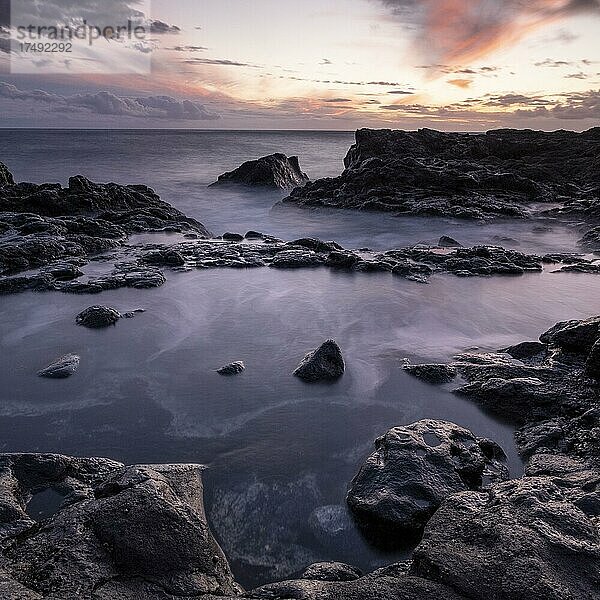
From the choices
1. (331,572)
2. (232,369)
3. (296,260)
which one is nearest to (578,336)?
(232,369)

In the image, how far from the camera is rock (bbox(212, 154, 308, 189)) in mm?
29484

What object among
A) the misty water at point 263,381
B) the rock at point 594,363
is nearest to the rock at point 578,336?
the rock at point 594,363

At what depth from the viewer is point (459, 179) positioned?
2238cm

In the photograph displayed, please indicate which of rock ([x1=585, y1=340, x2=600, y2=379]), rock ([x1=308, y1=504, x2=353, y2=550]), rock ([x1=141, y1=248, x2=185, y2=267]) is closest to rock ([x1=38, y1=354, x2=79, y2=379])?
rock ([x1=308, y1=504, x2=353, y2=550])

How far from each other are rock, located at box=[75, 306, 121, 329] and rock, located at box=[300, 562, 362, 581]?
559cm

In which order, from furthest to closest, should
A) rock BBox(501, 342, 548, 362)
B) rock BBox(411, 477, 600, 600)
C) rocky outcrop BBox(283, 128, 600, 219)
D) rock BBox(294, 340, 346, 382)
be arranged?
rocky outcrop BBox(283, 128, 600, 219) < rock BBox(501, 342, 548, 362) < rock BBox(294, 340, 346, 382) < rock BBox(411, 477, 600, 600)

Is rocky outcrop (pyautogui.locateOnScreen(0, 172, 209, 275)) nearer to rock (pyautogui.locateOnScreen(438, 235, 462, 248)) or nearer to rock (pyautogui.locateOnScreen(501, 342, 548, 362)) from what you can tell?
rock (pyautogui.locateOnScreen(438, 235, 462, 248))

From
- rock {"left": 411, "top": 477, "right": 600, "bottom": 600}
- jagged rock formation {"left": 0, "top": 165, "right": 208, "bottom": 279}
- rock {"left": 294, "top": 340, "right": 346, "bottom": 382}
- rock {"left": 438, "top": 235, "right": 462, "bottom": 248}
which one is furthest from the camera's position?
rock {"left": 438, "top": 235, "right": 462, "bottom": 248}

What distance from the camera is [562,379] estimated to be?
5730 millimetres

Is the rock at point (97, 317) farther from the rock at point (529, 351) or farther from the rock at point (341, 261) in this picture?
the rock at point (529, 351)

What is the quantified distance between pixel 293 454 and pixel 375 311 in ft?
15.0

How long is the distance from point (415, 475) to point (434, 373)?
2.39 meters

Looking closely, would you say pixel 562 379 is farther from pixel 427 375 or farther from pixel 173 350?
pixel 173 350

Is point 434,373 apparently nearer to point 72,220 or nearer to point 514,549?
point 514,549
